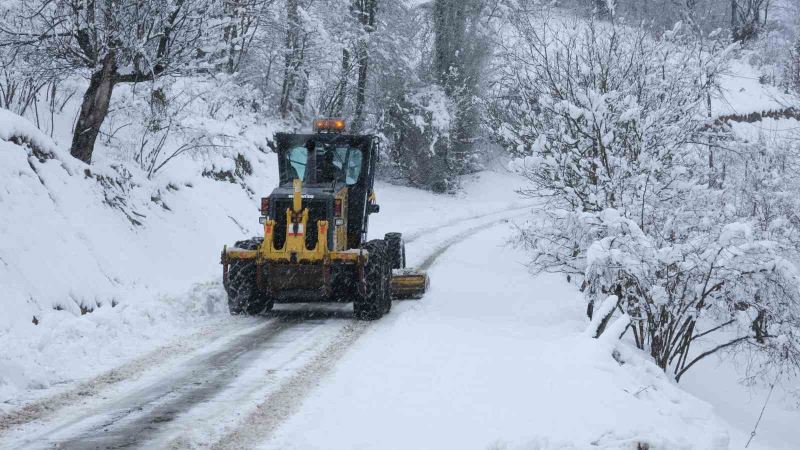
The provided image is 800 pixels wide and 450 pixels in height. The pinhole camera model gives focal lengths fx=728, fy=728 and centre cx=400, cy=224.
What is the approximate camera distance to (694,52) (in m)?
11.9

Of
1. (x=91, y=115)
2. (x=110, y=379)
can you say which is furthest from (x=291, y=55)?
(x=110, y=379)

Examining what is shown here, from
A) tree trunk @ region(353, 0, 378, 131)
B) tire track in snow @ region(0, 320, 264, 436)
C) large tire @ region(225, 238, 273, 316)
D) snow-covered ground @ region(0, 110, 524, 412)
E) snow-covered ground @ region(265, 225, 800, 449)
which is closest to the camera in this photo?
snow-covered ground @ region(265, 225, 800, 449)

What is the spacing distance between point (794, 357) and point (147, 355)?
26.4ft

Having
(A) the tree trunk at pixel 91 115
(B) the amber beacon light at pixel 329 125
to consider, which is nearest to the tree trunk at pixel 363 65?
(A) the tree trunk at pixel 91 115

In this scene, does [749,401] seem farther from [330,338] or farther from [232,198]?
[232,198]

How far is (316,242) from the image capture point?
1024 cm

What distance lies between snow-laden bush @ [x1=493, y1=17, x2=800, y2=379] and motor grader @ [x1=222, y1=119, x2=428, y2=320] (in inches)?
102

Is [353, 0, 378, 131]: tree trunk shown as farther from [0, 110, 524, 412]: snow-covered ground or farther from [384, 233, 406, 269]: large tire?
[384, 233, 406, 269]: large tire

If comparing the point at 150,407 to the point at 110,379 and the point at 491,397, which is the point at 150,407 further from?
the point at 491,397

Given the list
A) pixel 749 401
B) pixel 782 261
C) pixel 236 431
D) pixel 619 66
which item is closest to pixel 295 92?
pixel 619 66

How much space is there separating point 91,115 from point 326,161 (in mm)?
4071


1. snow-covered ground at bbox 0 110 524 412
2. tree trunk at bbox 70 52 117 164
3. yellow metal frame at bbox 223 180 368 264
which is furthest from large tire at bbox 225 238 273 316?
tree trunk at bbox 70 52 117 164

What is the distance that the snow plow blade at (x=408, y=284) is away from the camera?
12.1 metres

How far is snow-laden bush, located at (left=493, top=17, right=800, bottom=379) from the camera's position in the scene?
8.84 m
